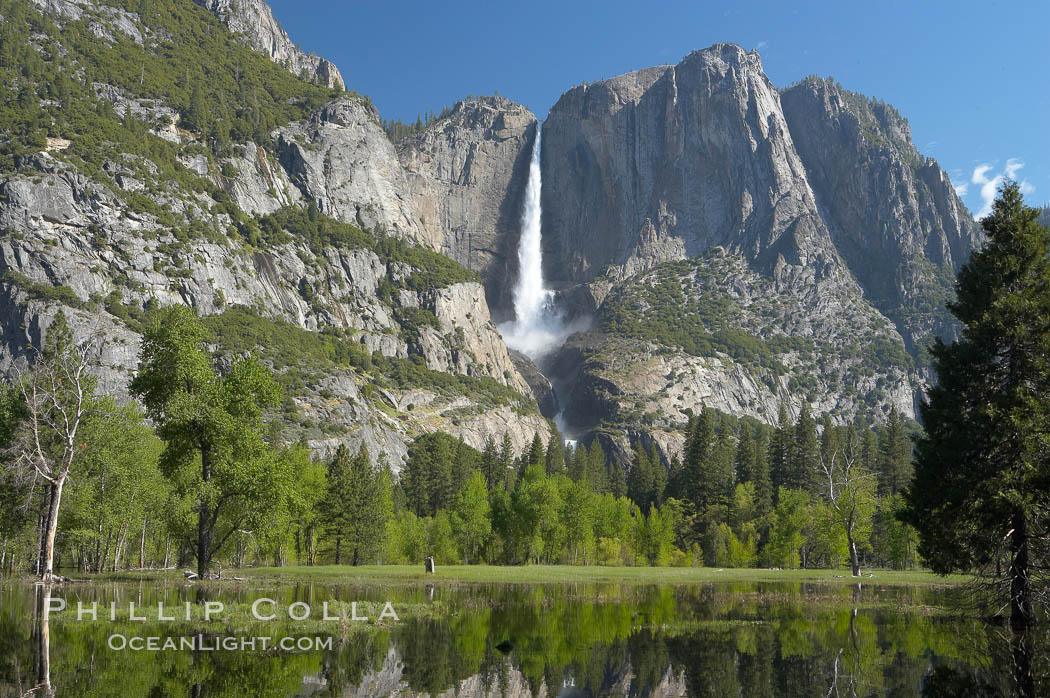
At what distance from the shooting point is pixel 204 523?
111 ft

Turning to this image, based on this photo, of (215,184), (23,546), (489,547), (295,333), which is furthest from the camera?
(215,184)

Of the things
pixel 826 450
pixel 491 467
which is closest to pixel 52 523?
pixel 491 467

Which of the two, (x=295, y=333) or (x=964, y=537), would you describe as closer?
(x=964, y=537)

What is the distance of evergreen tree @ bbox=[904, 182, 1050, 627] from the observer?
22.0m

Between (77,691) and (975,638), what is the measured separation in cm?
2184

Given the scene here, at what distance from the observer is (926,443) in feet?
79.4

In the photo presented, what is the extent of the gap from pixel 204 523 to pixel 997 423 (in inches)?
1188

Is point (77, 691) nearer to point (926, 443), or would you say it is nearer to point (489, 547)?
point (926, 443)

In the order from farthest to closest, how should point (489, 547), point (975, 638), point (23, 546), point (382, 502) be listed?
point (489, 547) < point (382, 502) < point (23, 546) < point (975, 638)

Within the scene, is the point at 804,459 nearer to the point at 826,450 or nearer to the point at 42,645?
the point at 826,450

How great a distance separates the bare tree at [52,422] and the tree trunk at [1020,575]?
34152mm

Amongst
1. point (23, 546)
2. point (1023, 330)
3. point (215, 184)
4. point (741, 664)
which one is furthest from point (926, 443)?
point (215, 184)

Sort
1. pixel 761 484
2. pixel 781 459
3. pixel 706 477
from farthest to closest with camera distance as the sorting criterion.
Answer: pixel 781 459, pixel 706 477, pixel 761 484

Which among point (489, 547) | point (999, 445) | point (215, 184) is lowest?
point (489, 547)
